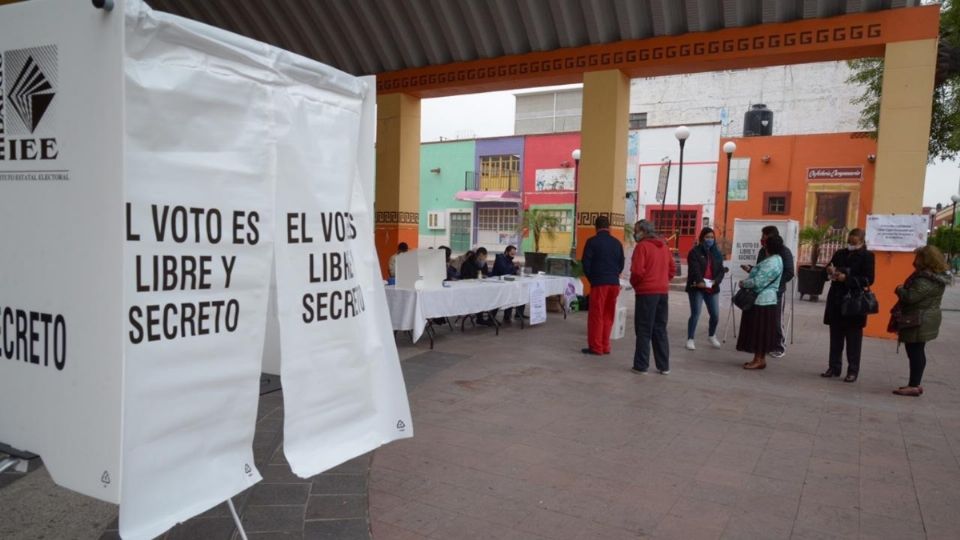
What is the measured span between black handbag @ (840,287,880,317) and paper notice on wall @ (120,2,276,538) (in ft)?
20.4

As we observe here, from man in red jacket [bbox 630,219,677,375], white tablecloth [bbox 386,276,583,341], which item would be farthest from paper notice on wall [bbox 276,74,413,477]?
man in red jacket [bbox 630,219,677,375]

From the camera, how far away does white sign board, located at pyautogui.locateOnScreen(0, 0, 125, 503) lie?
161cm

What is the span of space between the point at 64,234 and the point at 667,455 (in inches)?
153

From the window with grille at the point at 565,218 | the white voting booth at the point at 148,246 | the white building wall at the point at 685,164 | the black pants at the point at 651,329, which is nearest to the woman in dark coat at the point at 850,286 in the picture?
the black pants at the point at 651,329

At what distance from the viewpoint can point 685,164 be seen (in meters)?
25.8

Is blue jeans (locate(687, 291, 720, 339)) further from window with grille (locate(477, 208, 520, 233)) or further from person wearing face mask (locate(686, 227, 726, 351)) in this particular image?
window with grille (locate(477, 208, 520, 233))

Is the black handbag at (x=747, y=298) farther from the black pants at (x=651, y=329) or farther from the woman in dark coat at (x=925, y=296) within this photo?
the woman in dark coat at (x=925, y=296)

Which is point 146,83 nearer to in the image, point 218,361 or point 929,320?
point 218,361

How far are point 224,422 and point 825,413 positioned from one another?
17.5 ft

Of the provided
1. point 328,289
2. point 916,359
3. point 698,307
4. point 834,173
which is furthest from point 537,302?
point 834,173

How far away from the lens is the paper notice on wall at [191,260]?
1683 millimetres

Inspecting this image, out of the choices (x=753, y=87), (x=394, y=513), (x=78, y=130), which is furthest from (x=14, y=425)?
(x=753, y=87)

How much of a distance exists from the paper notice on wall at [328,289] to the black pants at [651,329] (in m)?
4.60

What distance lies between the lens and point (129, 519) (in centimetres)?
167
